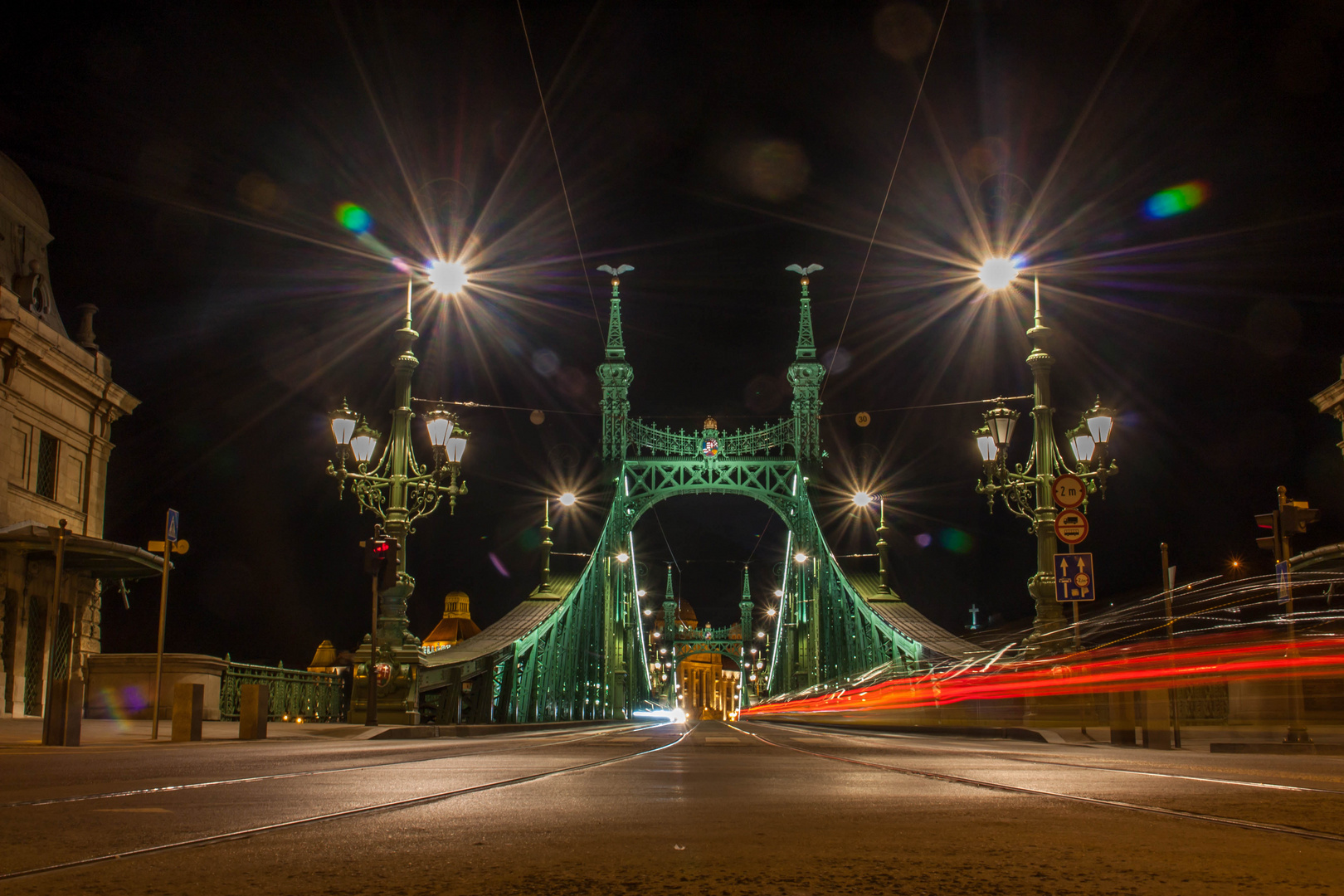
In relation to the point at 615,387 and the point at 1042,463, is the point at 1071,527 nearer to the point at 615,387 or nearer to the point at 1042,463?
the point at 1042,463

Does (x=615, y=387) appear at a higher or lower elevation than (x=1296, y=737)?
higher

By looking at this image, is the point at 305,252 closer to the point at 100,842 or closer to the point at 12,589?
the point at 12,589

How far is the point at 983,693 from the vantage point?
67.6 feet

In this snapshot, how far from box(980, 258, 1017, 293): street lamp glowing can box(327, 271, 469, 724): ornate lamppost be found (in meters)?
8.08

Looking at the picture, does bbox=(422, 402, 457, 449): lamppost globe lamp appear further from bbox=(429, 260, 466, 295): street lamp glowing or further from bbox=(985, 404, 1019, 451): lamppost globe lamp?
bbox=(985, 404, 1019, 451): lamppost globe lamp

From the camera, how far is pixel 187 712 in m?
13.6

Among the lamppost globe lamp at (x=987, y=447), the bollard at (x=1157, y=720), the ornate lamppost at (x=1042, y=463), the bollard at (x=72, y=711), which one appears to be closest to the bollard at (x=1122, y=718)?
the bollard at (x=1157, y=720)

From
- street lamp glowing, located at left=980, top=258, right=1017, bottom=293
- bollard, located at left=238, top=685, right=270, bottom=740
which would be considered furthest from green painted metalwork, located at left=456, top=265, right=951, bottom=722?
bollard, located at left=238, top=685, right=270, bottom=740

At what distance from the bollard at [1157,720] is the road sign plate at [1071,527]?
2.16m

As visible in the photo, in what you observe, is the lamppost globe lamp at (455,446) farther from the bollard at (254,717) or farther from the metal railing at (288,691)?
the metal railing at (288,691)

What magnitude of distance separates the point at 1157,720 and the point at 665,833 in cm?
1158

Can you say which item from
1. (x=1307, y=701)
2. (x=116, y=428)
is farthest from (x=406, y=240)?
(x=1307, y=701)

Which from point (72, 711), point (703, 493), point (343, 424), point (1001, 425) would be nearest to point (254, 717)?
point (72, 711)

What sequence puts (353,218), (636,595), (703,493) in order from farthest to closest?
(636,595) → (703,493) → (353,218)
